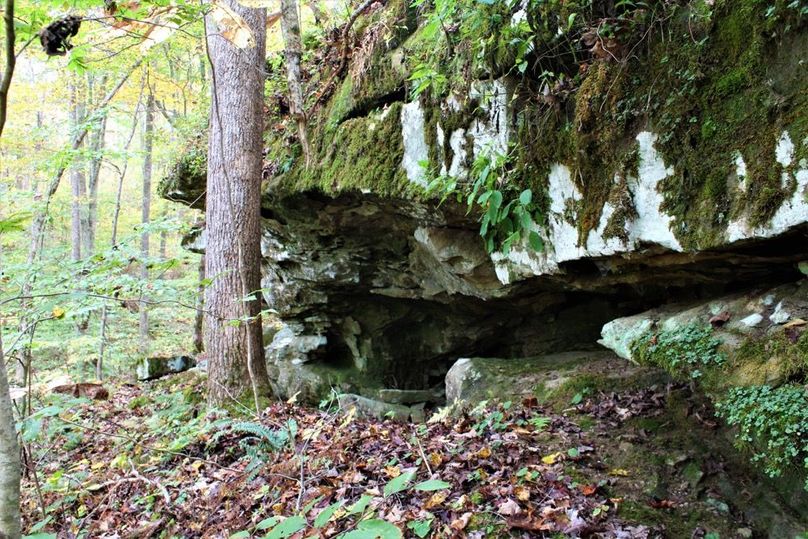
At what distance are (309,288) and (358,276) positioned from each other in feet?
3.63

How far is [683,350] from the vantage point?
11.4ft

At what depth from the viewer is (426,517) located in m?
2.86

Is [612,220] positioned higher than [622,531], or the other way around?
[612,220]

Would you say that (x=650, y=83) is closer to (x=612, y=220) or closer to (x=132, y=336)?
(x=612, y=220)

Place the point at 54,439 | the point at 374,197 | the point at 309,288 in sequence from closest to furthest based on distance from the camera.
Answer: the point at 374,197 → the point at 54,439 → the point at 309,288

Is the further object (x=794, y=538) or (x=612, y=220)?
(x=612, y=220)

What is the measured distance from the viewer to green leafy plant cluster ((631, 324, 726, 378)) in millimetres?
3289

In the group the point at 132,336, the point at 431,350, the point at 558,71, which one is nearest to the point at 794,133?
the point at 558,71

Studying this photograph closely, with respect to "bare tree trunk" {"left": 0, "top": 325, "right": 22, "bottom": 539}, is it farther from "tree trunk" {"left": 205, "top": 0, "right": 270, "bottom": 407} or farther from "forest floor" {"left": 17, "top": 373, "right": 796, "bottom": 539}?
"tree trunk" {"left": 205, "top": 0, "right": 270, "bottom": 407}

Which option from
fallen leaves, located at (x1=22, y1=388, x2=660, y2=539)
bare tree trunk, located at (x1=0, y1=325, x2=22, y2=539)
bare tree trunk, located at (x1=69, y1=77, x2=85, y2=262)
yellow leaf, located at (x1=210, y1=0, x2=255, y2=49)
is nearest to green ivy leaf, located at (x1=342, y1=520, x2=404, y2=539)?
fallen leaves, located at (x1=22, y1=388, x2=660, y2=539)

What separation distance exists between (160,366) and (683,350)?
10174mm

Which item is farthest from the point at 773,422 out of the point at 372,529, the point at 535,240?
the point at 372,529

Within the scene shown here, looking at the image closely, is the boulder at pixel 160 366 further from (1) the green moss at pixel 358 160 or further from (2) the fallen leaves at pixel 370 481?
(1) the green moss at pixel 358 160

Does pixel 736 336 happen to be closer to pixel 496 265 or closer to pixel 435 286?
pixel 496 265
